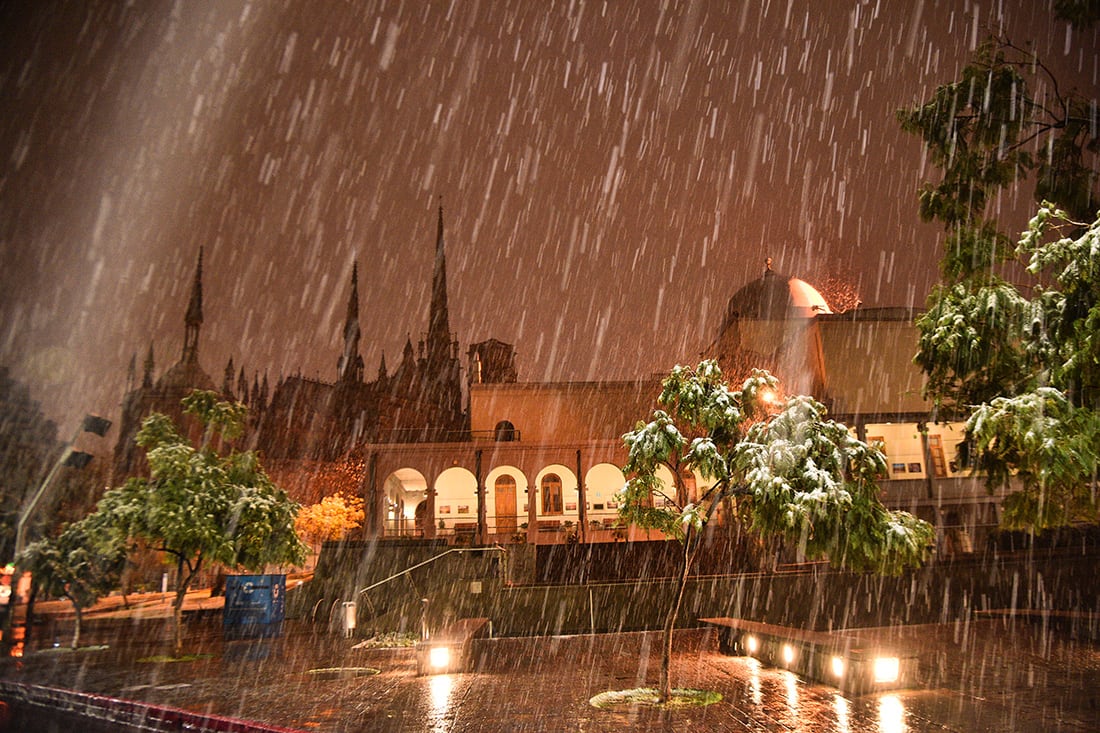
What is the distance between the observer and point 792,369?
32.3 metres

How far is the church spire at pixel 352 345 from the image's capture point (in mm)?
72500

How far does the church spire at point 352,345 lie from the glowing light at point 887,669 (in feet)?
220

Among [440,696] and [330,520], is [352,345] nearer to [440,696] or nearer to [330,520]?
[330,520]

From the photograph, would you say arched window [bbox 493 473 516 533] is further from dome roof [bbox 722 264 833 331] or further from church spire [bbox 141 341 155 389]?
church spire [bbox 141 341 155 389]

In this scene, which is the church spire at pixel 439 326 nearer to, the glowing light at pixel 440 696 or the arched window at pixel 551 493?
the arched window at pixel 551 493

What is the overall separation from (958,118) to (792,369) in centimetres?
2364

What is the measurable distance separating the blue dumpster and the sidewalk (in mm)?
2099

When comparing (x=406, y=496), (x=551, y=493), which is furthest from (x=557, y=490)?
(x=406, y=496)

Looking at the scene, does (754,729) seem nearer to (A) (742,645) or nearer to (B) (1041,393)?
(B) (1041,393)

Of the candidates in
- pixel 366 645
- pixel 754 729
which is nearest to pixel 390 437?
pixel 366 645

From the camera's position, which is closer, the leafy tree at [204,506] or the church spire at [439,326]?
the leafy tree at [204,506]

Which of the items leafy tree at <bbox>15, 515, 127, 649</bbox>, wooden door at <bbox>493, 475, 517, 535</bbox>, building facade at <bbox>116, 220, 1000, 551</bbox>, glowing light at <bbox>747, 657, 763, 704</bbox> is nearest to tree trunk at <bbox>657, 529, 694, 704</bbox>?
glowing light at <bbox>747, 657, 763, 704</bbox>

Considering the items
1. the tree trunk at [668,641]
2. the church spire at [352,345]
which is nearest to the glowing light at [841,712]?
the tree trunk at [668,641]

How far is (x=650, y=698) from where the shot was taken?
9.18m
